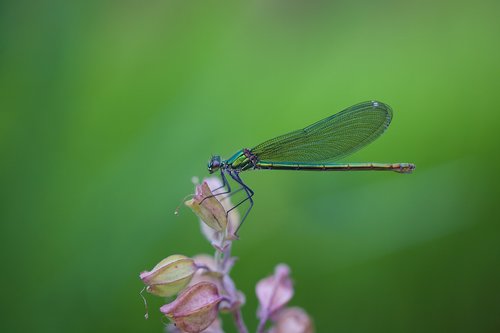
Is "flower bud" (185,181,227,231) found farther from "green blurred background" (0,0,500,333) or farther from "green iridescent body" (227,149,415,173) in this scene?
"green blurred background" (0,0,500,333)

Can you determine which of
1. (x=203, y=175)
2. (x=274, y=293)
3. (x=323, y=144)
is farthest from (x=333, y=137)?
(x=274, y=293)

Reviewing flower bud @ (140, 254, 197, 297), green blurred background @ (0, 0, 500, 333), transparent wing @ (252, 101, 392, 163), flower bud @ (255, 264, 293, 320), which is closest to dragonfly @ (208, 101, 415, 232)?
transparent wing @ (252, 101, 392, 163)

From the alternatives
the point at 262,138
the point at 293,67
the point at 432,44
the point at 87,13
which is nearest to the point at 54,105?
the point at 87,13

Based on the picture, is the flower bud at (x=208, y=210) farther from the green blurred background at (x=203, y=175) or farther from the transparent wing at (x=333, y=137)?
the green blurred background at (x=203, y=175)

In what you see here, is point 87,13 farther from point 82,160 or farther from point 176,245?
point 176,245

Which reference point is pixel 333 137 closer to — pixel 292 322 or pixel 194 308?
pixel 292 322

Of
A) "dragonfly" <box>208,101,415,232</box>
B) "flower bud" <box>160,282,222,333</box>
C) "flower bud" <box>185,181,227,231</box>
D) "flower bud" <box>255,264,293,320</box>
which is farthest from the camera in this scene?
"dragonfly" <box>208,101,415,232</box>

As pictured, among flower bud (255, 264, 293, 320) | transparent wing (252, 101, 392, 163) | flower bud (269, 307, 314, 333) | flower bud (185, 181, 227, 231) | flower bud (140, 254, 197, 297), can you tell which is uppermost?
transparent wing (252, 101, 392, 163)
